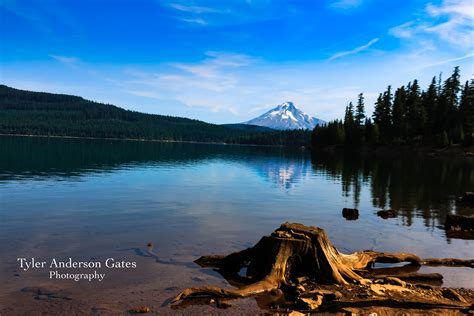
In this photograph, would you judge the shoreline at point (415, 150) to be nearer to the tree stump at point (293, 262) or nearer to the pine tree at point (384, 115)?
the pine tree at point (384, 115)

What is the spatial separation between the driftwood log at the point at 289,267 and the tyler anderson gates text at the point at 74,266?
13.2 feet

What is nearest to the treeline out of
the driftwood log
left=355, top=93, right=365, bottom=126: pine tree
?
left=355, top=93, right=365, bottom=126: pine tree

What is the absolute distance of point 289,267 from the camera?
45.0 feet

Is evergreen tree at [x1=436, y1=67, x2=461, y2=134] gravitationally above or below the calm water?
above

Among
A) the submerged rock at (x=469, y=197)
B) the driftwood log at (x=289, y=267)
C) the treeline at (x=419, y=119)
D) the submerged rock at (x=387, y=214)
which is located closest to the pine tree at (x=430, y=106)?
the treeline at (x=419, y=119)

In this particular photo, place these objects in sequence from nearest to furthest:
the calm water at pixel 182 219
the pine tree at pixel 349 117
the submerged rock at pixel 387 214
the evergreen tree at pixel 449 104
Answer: the calm water at pixel 182 219
the submerged rock at pixel 387 214
the evergreen tree at pixel 449 104
the pine tree at pixel 349 117

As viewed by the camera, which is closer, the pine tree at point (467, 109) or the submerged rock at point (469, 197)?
the submerged rock at point (469, 197)

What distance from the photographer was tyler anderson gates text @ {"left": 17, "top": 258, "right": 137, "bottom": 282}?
1352 centimetres

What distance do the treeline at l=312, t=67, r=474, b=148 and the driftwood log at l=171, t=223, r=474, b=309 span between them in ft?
406

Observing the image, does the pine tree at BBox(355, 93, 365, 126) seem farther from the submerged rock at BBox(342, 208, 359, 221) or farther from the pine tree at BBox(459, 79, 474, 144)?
the submerged rock at BBox(342, 208, 359, 221)

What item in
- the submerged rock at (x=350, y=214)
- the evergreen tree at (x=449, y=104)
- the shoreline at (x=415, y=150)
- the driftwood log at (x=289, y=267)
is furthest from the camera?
the evergreen tree at (x=449, y=104)

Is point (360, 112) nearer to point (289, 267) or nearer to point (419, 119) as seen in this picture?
point (419, 119)

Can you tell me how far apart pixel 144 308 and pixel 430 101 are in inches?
6007

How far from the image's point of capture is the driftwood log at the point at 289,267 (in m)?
12.4
